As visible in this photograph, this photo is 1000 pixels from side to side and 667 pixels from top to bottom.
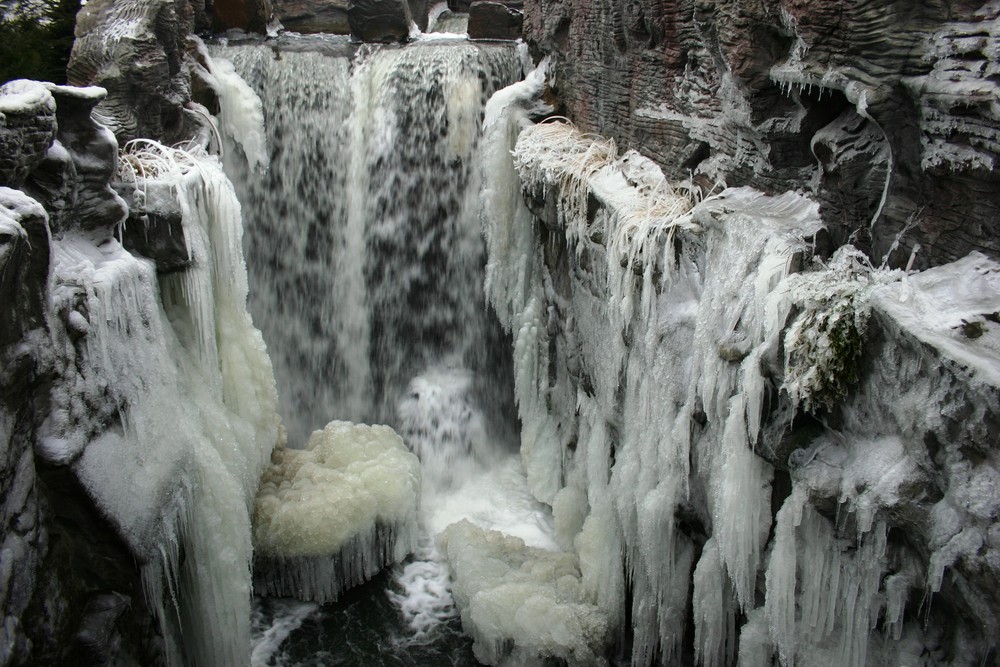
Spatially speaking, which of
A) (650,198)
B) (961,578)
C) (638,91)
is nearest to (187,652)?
(650,198)

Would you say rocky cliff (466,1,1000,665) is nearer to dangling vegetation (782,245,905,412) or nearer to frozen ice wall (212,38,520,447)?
dangling vegetation (782,245,905,412)

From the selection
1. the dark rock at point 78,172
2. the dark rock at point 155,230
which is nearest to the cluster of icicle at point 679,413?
the dark rock at point 155,230

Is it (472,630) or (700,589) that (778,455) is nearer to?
(700,589)

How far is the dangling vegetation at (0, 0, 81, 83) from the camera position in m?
6.68

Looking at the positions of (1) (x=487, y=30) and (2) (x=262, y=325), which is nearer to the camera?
(2) (x=262, y=325)

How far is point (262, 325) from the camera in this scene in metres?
8.41

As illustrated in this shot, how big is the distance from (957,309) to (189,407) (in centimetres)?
423

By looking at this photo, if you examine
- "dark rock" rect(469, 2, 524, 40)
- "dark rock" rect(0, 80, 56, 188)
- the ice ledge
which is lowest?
the ice ledge

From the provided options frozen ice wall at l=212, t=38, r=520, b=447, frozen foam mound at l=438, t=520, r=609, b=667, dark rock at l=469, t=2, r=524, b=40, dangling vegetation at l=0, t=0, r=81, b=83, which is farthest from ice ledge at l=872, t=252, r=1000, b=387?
dark rock at l=469, t=2, r=524, b=40

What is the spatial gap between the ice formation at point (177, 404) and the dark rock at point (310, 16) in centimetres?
554

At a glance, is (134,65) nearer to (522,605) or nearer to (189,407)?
(189,407)

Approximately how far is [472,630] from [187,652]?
1964 mm

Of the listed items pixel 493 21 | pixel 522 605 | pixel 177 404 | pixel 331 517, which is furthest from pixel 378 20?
pixel 522 605

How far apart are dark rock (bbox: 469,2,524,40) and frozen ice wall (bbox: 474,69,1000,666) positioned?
4.21m
